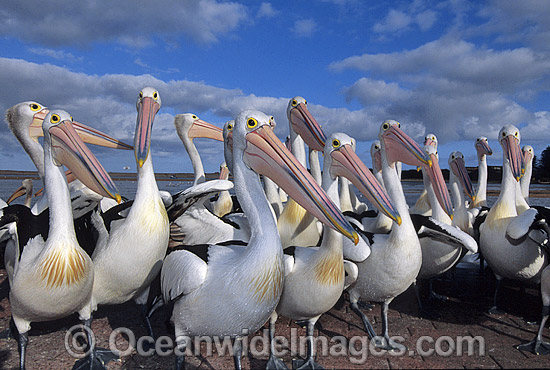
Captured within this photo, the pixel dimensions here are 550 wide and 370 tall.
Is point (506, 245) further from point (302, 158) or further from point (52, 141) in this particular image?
point (52, 141)

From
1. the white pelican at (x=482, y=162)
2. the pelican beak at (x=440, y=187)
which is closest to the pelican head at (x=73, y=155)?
the pelican beak at (x=440, y=187)

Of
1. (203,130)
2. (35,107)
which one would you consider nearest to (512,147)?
(203,130)

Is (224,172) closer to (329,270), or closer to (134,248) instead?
(134,248)

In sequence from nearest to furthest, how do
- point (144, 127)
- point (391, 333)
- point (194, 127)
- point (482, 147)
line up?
point (144, 127), point (391, 333), point (194, 127), point (482, 147)

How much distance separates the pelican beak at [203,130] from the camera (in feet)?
19.9

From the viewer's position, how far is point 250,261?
247 centimetres

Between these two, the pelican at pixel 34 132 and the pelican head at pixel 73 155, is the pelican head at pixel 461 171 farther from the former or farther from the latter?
the pelican head at pixel 73 155

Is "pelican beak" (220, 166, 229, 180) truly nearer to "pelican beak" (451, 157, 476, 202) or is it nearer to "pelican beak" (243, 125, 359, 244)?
"pelican beak" (451, 157, 476, 202)

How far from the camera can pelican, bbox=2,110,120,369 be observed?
282cm

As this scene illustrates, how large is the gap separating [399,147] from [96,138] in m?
3.20

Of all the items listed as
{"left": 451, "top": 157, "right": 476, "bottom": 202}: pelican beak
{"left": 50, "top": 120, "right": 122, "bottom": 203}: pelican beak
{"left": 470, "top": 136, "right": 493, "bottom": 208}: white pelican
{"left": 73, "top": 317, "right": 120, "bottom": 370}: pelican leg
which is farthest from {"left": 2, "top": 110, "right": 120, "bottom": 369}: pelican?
{"left": 470, "top": 136, "right": 493, "bottom": 208}: white pelican

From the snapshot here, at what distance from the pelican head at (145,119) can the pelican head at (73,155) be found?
0.46 meters

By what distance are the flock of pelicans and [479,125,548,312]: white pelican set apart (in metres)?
0.01

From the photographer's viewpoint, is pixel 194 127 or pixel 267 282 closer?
pixel 267 282
